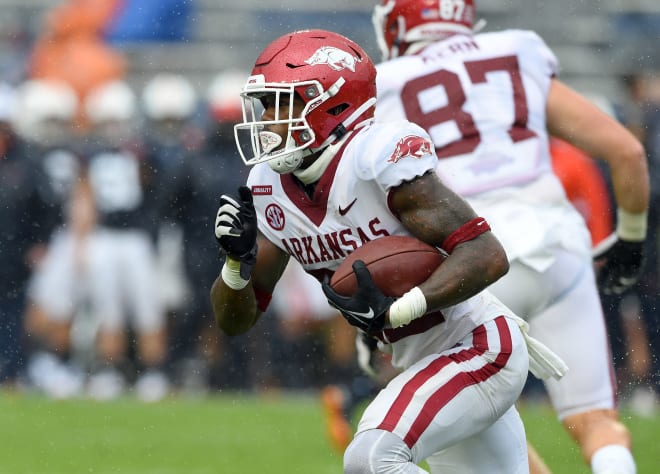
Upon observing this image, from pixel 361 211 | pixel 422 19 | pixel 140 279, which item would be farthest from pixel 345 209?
pixel 140 279

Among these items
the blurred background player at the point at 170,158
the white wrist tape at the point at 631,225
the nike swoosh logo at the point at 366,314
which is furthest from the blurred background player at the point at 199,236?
the nike swoosh logo at the point at 366,314

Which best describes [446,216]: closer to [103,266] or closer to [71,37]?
[103,266]

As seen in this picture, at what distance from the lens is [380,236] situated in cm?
369

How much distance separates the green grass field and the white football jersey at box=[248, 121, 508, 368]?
2.18m

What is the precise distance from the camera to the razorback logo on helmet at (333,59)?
3717 mm

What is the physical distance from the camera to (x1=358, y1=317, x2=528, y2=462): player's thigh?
3.52 metres

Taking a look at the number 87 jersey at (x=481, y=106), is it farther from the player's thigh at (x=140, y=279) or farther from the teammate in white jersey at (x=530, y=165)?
the player's thigh at (x=140, y=279)

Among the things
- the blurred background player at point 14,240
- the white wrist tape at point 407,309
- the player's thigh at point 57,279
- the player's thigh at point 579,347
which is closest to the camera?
the white wrist tape at point 407,309

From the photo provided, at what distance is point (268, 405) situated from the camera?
9094 millimetres

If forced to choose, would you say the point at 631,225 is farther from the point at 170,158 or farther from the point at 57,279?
the point at 57,279

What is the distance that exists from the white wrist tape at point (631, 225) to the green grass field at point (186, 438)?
1.24m

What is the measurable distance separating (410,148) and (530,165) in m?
1.18

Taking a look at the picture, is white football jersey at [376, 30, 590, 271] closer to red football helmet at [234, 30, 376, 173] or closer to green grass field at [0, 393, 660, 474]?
red football helmet at [234, 30, 376, 173]

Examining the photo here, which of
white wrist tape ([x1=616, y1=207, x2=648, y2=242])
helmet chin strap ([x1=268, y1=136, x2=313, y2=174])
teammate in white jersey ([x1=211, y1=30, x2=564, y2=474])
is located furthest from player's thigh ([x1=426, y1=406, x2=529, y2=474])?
white wrist tape ([x1=616, y1=207, x2=648, y2=242])
